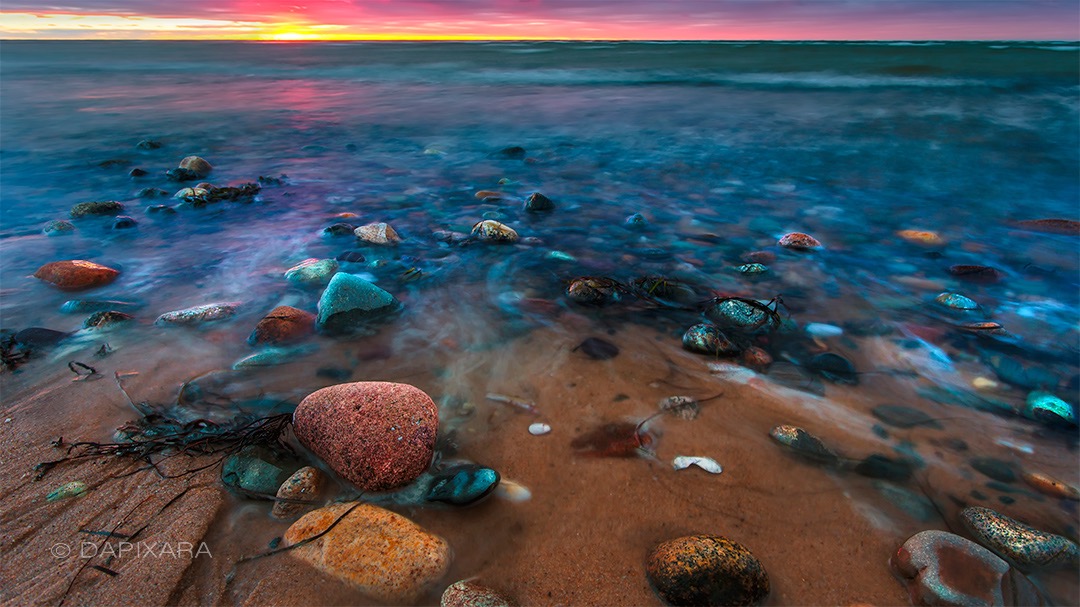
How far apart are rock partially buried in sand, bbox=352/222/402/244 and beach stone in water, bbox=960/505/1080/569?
4.53m

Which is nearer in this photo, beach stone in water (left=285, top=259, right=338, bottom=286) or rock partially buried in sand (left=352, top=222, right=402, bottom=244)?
beach stone in water (left=285, top=259, right=338, bottom=286)

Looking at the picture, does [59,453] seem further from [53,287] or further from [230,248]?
→ [230,248]

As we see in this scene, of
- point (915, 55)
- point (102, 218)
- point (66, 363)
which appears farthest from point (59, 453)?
point (915, 55)

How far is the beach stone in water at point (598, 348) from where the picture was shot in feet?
10.3

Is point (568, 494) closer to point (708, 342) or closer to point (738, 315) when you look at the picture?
point (708, 342)

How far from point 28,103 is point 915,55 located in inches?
1447

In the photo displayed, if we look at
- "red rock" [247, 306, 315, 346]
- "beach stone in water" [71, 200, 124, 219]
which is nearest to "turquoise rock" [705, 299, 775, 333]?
"red rock" [247, 306, 315, 346]

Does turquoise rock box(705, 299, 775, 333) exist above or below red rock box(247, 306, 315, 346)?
above

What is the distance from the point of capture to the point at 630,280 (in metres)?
4.16

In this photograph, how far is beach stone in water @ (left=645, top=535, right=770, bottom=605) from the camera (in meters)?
1.73

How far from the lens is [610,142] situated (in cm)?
993

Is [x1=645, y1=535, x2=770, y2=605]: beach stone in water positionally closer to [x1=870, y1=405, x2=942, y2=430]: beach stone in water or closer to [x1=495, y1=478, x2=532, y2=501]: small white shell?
[x1=495, y1=478, x2=532, y2=501]: small white shell

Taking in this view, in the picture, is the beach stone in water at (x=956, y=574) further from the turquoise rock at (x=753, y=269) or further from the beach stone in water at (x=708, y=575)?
the turquoise rock at (x=753, y=269)

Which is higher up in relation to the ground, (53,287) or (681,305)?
(681,305)
